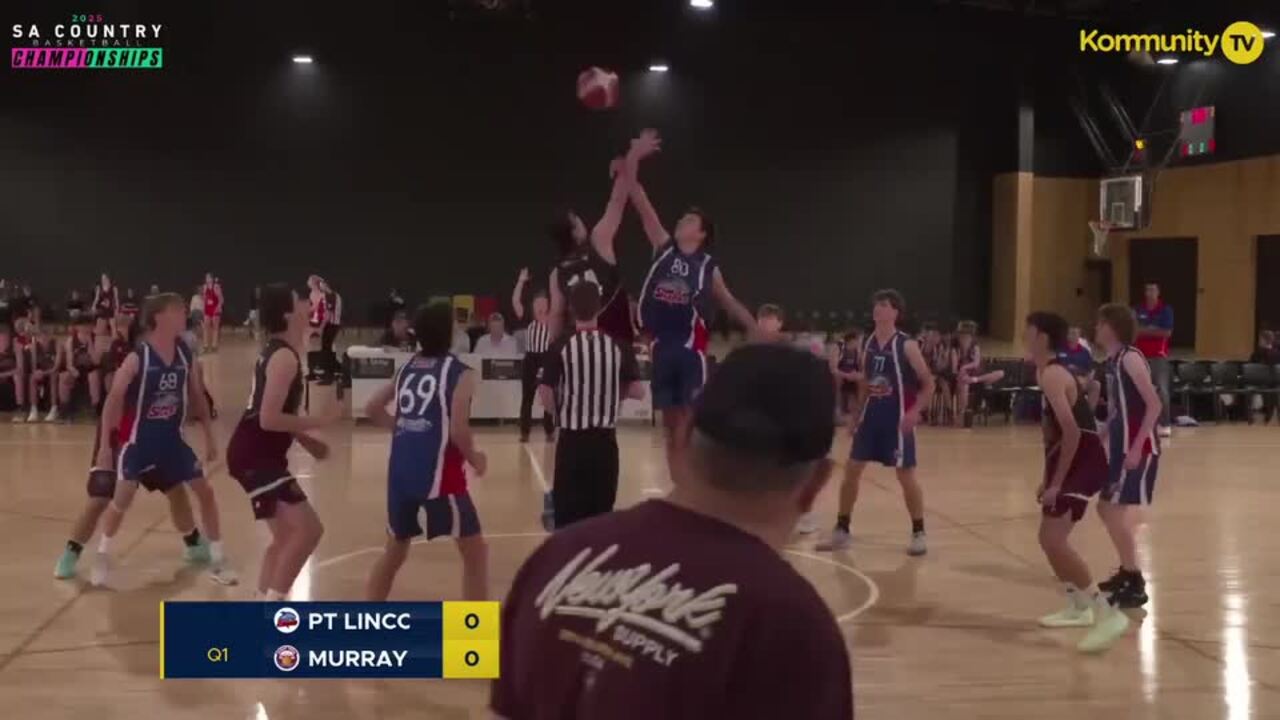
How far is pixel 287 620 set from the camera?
545cm

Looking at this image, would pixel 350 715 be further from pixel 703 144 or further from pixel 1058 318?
pixel 703 144

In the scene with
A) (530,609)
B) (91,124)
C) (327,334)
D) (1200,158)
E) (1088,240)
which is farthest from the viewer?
(1088,240)

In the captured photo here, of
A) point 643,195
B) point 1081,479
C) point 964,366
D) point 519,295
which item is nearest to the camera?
point 1081,479

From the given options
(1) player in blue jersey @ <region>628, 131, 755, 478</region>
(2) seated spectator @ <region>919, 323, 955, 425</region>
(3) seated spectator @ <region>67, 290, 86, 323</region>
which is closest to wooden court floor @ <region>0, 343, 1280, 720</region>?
(1) player in blue jersey @ <region>628, 131, 755, 478</region>

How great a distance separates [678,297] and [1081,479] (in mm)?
2557

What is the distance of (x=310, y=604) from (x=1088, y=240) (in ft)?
86.8

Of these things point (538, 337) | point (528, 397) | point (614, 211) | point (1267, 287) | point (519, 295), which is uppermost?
point (1267, 287)

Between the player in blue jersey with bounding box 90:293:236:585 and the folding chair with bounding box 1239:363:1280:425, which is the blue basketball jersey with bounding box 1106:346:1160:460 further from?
the folding chair with bounding box 1239:363:1280:425

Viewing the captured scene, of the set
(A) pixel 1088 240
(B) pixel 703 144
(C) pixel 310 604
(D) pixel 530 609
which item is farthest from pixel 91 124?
(D) pixel 530 609

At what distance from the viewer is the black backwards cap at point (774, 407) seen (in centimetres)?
159

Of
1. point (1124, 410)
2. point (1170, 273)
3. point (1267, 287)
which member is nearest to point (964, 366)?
point (1124, 410)

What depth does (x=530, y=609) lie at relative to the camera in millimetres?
1705

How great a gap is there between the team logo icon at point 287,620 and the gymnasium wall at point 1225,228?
22.5 m
